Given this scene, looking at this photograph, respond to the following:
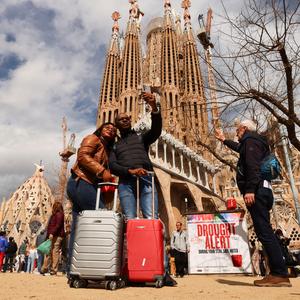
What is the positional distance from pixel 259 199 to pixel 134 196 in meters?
1.52

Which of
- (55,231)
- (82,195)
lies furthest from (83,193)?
(55,231)

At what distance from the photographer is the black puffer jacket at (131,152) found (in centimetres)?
394

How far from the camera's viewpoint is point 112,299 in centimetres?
235

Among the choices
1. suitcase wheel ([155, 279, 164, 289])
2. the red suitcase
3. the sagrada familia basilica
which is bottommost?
suitcase wheel ([155, 279, 164, 289])

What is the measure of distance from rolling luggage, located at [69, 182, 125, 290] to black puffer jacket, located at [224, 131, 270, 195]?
1.53m

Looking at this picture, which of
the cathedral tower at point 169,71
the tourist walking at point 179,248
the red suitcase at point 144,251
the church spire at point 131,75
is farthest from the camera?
the church spire at point 131,75

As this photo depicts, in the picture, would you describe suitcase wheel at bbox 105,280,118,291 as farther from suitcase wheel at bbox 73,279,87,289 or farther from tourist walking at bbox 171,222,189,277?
tourist walking at bbox 171,222,189,277

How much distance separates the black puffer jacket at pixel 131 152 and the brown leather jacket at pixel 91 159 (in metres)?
0.17

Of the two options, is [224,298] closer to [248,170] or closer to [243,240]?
[248,170]

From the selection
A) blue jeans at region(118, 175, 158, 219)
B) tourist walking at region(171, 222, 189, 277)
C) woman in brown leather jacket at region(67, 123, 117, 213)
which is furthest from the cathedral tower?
woman in brown leather jacket at region(67, 123, 117, 213)

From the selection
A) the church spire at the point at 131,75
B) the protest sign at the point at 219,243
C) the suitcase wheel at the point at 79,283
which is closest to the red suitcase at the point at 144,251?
the suitcase wheel at the point at 79,283

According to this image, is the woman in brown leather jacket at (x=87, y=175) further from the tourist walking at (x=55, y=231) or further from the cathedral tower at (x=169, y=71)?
the cathedral tower at (x=169, y=71)

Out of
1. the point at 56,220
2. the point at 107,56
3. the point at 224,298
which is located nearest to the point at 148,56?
the point at 107,56

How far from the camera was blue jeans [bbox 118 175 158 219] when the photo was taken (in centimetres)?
386
